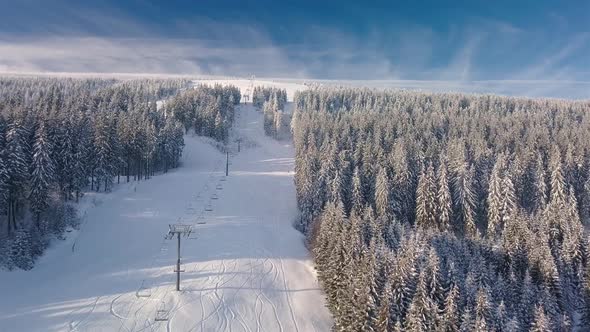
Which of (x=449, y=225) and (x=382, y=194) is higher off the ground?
(x=382, y=194)

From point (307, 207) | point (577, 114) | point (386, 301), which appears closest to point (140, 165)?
point (307, 207)

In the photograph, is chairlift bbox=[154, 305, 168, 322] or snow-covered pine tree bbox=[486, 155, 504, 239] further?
snow-covered pine tree bbox=[486, 155, 504, 239]

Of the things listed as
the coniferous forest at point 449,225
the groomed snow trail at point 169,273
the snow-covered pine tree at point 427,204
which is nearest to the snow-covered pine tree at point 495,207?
A: the coniferous forest at point 449,225

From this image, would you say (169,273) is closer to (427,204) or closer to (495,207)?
(427,204)

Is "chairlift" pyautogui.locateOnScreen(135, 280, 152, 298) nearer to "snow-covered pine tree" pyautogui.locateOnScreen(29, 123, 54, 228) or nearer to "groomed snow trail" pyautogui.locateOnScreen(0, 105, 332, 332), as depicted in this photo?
"groomed snow trail" pyautogui.locateOnScreen(0, 105, 332, 332)

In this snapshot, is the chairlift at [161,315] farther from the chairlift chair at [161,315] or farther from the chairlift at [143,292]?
the chairlift at [143,292]

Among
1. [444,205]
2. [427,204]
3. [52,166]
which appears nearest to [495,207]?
[444,205]

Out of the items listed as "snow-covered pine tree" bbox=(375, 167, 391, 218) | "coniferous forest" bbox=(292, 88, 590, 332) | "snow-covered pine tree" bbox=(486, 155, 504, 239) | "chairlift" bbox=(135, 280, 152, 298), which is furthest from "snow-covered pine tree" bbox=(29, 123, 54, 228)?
"snow-covered pine tree" bbox=(486, 155, 504, 239)
